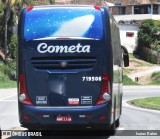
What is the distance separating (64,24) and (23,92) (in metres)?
2.09

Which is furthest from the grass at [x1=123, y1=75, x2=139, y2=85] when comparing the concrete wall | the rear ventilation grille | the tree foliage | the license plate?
the license plate

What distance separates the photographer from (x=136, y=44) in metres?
81.1

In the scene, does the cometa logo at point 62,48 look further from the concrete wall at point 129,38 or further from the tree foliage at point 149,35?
the concrete wall at point 129,38

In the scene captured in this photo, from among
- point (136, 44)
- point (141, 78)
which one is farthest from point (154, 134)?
point (136, 44)

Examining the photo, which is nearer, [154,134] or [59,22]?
[59,22]

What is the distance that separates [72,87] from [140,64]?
198 feet

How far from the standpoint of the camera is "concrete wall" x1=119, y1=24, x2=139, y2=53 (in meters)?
80.6

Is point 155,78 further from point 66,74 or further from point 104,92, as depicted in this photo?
point 66,74

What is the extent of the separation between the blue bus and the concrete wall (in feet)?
217

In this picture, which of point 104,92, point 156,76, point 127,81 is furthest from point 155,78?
point 104,92

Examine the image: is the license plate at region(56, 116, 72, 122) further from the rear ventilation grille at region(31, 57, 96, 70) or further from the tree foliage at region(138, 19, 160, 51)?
the tree foliage at region(138, 19, 160, 51)

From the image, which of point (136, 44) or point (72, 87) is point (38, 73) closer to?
point (72, 87)

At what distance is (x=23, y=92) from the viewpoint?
14.2 m

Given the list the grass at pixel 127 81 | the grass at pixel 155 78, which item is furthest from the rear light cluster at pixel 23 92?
the grass at pixel 155 78
